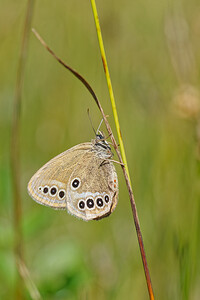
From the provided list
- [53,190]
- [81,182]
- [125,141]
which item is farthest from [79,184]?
[125,141]

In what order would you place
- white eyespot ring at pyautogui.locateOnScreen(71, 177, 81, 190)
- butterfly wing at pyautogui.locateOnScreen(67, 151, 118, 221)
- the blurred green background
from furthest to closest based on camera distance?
the blurred green background → white eyespot ring at pyautogui.locateOnScreen(71, 177, 81, 190) → butterfly wing at pyautogui.locateOnScreen(67, 151, 118, 221)

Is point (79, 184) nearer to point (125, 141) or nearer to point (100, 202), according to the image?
point (100, 202)

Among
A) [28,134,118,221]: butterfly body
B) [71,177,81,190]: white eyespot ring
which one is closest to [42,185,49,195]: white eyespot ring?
[28,134,118,221]: butterfly body

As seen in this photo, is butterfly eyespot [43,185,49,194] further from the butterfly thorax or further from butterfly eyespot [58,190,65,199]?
the butterfly thorax

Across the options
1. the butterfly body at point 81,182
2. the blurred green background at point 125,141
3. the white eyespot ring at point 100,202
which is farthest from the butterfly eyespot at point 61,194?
the blurred green background at point 125,141

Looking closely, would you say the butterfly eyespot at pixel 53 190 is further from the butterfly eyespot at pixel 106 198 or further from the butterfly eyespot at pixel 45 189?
the butterfly eyespot at pixel 106 198

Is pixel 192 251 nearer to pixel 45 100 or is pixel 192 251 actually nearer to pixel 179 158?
pixel 179 158

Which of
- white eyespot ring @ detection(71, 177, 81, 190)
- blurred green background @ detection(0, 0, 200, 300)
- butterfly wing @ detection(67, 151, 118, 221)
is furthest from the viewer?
blurred green background @ detection(0, 0, 200, 300)

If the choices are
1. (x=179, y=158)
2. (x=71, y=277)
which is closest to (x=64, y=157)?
(x=71, y=277)
